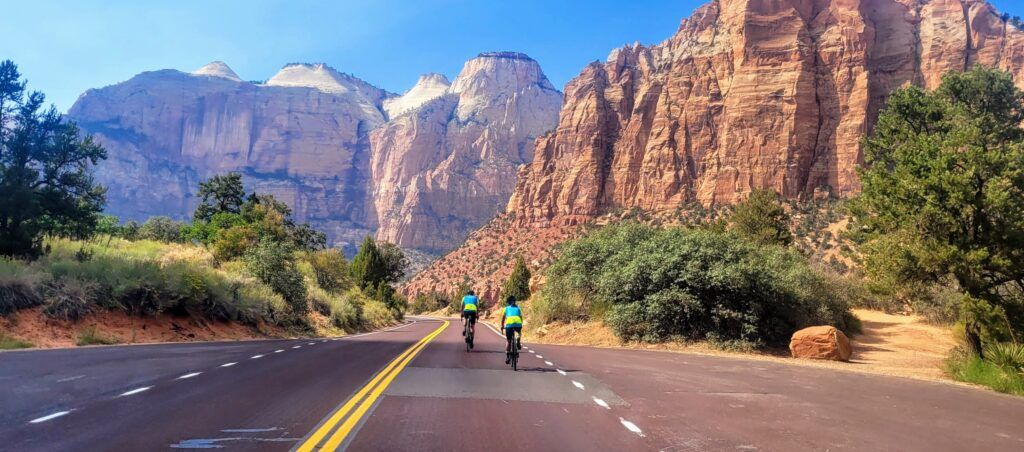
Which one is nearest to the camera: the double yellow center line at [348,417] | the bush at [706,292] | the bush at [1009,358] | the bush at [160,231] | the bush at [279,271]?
the double yellow center line at [348,417]

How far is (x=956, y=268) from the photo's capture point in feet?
57.4

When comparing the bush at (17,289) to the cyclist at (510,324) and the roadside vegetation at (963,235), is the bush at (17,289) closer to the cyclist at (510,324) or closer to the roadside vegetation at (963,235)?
the cyclist at (510,324)

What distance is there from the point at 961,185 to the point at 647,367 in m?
10.2

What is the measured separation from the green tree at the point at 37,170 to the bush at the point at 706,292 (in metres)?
23.3

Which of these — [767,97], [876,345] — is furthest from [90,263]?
[767,97]

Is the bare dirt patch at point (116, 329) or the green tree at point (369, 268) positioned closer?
the bare dirt patch at point (116, 329)

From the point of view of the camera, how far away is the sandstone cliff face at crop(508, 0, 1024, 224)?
307 feet

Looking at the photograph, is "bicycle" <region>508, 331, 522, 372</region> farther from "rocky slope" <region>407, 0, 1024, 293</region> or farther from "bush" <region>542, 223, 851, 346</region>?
"rocky slope" <region>407, 0, 1024, 293</region>

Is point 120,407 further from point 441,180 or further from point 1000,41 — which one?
point 441,180

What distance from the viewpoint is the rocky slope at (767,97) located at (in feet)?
307

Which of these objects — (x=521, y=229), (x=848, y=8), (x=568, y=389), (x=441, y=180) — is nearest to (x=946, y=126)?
(x=568, y=389)

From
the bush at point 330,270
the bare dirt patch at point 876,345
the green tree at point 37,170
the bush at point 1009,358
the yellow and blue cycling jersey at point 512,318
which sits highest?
the green tree at point 37,170

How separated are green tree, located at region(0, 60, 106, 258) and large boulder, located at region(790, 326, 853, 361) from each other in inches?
1132

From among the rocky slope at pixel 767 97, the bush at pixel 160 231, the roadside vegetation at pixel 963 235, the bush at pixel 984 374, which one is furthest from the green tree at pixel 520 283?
the bush at pixel 984 374
